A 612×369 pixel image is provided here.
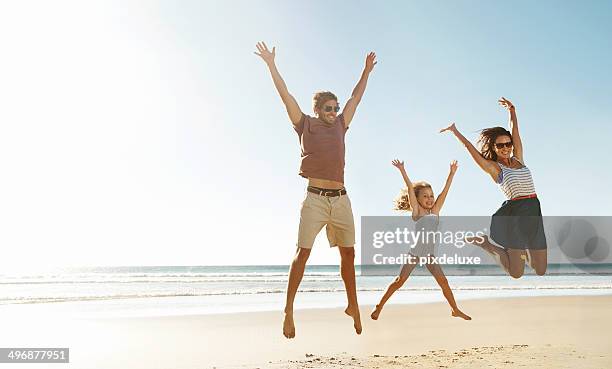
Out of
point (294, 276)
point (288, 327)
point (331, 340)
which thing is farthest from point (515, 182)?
point (331, 340)

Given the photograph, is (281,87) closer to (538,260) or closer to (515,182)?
(515,182)

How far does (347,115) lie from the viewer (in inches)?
233

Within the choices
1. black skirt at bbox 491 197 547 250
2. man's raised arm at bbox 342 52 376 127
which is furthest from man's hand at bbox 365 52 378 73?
black skirt at bbox 491 197 547 250

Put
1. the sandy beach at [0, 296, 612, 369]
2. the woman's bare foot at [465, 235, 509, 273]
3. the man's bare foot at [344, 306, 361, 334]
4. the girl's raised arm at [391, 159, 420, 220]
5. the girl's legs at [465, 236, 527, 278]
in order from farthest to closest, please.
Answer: the sandy beach at [0, 296, 612, 369] → the girl's raised arm at [391, 159, 420, 220] → the woman's bare foot at [465, 235, 509, 273] → the girl's legs at [465, 236, 527, 278] → the man's bare foot at [344, 306, 361, 334]

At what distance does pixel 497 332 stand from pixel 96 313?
11306 mm

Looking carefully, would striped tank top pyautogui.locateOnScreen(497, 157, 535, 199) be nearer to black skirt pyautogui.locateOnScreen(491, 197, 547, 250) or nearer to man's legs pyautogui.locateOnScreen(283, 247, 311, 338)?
black skirt pyautogui.locateOnScreen(491, 197, 547, 250)

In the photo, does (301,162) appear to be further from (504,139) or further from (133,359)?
(133,359)

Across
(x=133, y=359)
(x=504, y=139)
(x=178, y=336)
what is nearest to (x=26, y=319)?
(x=178, y=336)

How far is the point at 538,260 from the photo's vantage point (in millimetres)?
6074

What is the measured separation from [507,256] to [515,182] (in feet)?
2.60

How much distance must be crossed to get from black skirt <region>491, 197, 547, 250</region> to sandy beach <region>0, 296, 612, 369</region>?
188 inches

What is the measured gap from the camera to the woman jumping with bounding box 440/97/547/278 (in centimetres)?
615

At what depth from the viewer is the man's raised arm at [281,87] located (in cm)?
557

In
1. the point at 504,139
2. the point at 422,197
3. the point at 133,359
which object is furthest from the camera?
the point at 133,359
